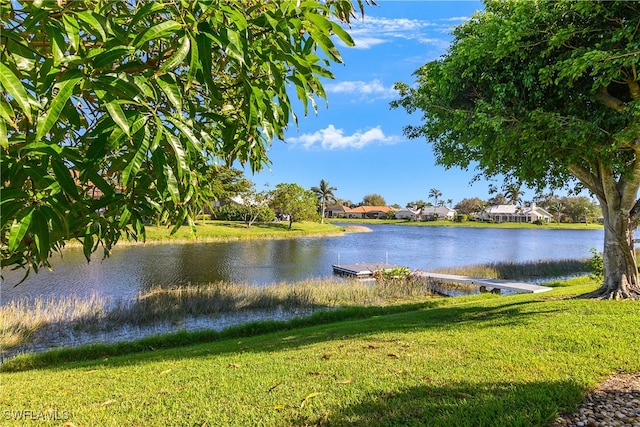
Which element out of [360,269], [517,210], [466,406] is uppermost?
[517,210]

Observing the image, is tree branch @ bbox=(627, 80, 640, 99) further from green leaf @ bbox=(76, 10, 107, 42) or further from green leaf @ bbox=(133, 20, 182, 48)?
green leaf @ bbox=(76, 10, 107, 42)

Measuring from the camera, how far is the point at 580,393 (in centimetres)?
326

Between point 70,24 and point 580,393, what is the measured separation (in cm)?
425

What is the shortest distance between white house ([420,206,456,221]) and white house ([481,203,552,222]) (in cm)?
1040

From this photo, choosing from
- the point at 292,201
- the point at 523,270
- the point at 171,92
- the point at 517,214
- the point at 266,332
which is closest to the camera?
the point at 171,92

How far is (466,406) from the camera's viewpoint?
9.87 ft

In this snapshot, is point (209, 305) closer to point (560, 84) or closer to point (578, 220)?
point (560, 84)

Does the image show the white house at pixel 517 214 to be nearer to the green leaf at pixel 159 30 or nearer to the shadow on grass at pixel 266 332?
the shadow on grass at pixel 266 332

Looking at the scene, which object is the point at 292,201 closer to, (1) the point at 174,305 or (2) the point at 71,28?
(1) the point at 174,305

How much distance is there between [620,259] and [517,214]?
101 meters

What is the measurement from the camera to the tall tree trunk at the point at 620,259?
7969 millimetres

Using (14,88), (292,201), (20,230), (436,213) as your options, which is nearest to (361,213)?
(436,213)

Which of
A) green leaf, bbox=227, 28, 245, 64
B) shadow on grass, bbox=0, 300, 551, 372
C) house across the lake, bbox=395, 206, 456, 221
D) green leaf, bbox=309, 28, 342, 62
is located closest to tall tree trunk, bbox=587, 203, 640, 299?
shadow on grass, bbox=0, 300, 551, 372

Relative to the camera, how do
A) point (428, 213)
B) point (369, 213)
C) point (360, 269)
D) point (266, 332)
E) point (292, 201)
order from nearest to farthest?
1. point (266, 332)
2. point (360, 269)
3. point (292, 201)
4. point (428, 213)
5. point (369, 213)
